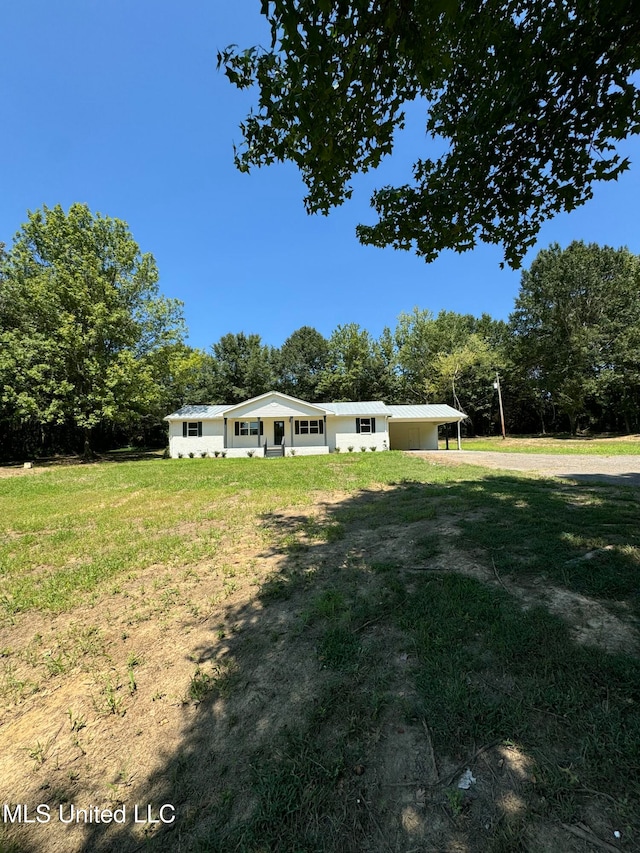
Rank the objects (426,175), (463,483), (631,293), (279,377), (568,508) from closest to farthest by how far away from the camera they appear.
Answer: (426,175), (568,508), (463,483), (631,293), (279,377)

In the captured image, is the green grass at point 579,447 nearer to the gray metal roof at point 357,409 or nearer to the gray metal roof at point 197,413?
the gray metal roof at point 357,409

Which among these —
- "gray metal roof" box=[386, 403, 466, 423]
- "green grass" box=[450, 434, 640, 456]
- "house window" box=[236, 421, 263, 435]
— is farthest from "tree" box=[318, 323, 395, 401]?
"house window" box=[236, 421, 263, 435]

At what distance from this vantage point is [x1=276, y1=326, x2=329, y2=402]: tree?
38.6 m

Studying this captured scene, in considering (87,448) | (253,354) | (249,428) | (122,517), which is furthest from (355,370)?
(122,517)

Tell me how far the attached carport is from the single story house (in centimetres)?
13

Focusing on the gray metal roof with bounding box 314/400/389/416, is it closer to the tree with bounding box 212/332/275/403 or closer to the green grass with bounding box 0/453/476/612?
the green grass with bounding box 0/453/476/612

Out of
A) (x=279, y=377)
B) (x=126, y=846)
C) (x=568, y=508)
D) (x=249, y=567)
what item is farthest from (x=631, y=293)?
(x=126, y=846)

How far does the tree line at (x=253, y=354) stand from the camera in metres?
19.5

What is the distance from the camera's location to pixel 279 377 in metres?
38.7

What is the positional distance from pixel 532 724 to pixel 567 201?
4.92 m

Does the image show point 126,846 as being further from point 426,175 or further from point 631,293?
point 631,293

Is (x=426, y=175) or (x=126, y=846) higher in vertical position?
(x=426, y=175)

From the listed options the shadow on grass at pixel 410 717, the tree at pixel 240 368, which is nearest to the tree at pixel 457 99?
the shadow on grass at pixel 410 717

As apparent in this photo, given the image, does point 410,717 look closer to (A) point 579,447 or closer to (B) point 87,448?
(A) point 579,447
